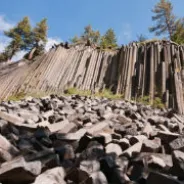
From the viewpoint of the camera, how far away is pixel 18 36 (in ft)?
102

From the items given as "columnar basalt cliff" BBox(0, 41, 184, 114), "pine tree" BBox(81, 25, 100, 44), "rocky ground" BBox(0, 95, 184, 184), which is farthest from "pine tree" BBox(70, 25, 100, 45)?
"rocky ground" BBox(0, 95, 184, 184)

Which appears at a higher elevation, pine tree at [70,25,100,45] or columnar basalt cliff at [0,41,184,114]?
pine tree at [70,25,100,45]

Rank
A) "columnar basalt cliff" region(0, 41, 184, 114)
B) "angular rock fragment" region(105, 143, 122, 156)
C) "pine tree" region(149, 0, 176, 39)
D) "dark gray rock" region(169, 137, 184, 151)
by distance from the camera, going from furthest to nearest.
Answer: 1. "pine tree" region(149, 0, 176, 39)
2. "columnar basalt cliff" region(0, 41, 184, 114)
3. "dark gray rock" region(169, 137, 184, 151)
4. "angular rock fragment" region(105, 143, 122, 156)

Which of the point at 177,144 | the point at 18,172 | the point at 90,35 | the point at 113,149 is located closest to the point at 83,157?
the point at 113,149

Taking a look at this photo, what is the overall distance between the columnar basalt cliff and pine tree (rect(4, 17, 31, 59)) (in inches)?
635

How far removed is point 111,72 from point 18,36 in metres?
21.4

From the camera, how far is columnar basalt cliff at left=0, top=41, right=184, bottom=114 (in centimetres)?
966

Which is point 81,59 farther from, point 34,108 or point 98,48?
point 34,108

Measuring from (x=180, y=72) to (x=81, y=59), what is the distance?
15.1ft

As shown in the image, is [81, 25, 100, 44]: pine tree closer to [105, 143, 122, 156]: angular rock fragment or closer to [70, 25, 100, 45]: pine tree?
[70, 25, 100, 45]: pine tree

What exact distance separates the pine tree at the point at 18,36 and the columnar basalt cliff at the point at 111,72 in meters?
16.1

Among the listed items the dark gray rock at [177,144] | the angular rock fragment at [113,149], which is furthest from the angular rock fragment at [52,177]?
the dark gray rock at [177,144]

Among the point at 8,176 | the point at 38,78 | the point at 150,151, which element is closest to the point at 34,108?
the point at 150,151

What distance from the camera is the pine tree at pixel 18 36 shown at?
99.5ft
